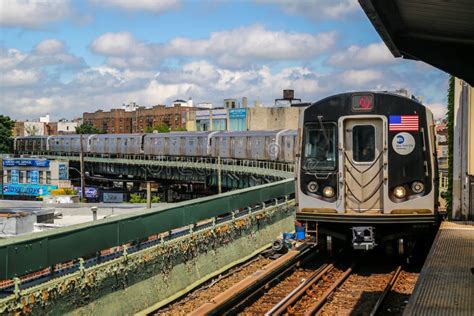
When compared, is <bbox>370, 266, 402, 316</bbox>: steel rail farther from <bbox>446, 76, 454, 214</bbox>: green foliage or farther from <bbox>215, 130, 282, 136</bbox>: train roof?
<bbox>215, 130, 282, 136</bbox>: train roof

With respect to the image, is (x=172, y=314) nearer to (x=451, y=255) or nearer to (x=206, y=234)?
(x=206, y=234)

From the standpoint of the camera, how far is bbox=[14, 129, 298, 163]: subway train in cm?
3912

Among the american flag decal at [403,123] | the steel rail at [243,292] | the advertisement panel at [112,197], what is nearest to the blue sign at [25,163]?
the advertisement panel at [112,197]

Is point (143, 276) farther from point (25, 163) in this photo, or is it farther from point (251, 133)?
point (25, 163)

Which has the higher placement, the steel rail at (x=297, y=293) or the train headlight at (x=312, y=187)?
the train headlight at (x=312, y=187)

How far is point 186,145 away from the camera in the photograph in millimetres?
50625

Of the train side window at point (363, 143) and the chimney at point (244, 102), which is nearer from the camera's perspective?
the train side window at point (363, 143)

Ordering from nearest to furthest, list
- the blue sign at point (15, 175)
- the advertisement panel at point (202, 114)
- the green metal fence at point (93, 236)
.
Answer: the green metal fence at point (93, 236) < the blue sign at point (15, 175) < the advertisement panel at point (202, 114)

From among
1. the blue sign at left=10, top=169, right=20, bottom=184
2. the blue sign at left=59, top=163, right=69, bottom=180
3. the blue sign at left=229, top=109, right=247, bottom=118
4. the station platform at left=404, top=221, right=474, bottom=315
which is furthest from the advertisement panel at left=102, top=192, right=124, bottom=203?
the station platform at left=404, top=221, right=474, bottom=315

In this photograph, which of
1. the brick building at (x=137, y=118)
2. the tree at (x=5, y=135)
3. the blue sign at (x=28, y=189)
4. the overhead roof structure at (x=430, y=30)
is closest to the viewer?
the overhead roof structure at (x=430, y=30)

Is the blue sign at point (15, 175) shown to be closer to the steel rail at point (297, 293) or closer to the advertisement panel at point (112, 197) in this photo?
the advertisement panel at point (112, 197)

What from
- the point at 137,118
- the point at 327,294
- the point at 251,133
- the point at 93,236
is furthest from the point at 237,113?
the point at 93,236

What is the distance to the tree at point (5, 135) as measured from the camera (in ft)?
267

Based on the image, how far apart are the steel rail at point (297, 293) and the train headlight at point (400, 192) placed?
5.90 ft
